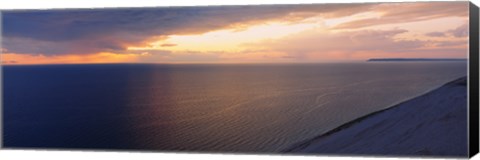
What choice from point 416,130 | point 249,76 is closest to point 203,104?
point 249,76

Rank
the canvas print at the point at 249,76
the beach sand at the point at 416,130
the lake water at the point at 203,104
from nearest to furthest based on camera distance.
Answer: the beach sand at the point at 416,130, the canvas print at the point at 249,76, the lake water at the point at 203,104

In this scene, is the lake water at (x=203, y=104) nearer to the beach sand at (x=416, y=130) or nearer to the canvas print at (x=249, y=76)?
the canvas print at (x=249, y=76)

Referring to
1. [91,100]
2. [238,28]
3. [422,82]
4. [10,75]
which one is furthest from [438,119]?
[10,75]

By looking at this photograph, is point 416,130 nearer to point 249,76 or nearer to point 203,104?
point 249,76

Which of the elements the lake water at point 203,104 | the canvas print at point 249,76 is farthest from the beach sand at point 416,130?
the lake water at point 203,104

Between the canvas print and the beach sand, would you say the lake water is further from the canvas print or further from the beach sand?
the beach sand

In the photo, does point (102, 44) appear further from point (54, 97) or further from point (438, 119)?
point (438, 119)

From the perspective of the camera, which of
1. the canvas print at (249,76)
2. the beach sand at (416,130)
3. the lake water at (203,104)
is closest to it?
the beach sand at (416,130)
